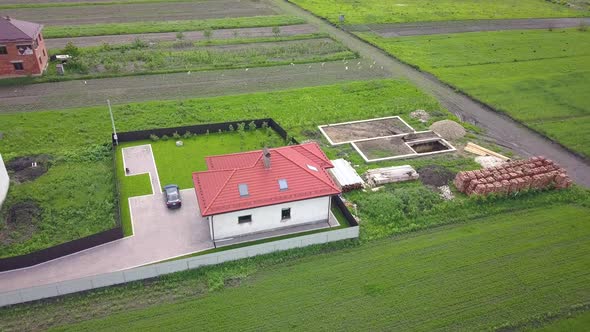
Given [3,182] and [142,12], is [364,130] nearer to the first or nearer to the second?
[3,182]

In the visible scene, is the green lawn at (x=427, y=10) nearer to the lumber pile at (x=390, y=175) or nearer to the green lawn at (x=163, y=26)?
the green lawn at (x=163, y=26)

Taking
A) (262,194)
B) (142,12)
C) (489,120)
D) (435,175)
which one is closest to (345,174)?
(435,175)

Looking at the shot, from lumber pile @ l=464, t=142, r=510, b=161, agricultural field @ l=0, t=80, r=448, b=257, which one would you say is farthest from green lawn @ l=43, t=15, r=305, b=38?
Answer: lumber pile @ l=464, t=142, r=510, b=161

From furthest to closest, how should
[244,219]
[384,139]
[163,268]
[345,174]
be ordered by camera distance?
[384,139], [345,174], [244,219], [163,268]

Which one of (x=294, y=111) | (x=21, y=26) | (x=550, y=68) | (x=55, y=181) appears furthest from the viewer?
(x=550, y=68)

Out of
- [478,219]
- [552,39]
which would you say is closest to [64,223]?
[478,219]

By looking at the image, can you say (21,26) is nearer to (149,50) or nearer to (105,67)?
(105,67)

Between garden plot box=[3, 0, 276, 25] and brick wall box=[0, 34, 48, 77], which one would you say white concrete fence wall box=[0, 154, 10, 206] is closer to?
brick wall box=[0, 34, 48, 77]
